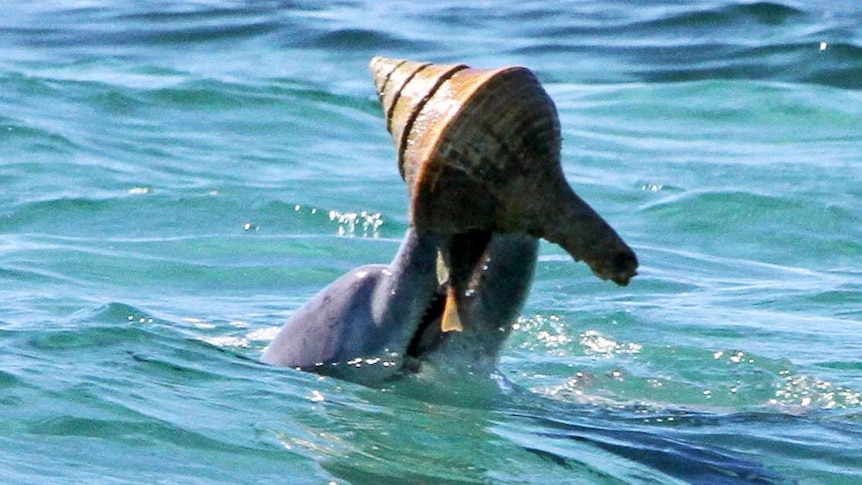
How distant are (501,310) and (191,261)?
321 centimetres

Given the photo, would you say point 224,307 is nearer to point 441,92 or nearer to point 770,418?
point 770,418

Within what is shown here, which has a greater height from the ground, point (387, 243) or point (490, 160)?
point (490, 160)

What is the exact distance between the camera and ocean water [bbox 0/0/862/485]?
13.1 ft

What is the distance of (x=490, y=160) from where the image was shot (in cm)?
346

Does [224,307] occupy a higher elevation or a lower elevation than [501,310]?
lower

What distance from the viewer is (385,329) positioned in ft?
12.4

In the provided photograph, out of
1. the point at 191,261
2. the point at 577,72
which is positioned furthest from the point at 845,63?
the point at 191,261

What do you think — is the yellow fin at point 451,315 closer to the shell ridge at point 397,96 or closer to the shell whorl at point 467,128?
the shell whorl at point 467,128

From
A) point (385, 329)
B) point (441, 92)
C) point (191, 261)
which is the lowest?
point (191, 261)

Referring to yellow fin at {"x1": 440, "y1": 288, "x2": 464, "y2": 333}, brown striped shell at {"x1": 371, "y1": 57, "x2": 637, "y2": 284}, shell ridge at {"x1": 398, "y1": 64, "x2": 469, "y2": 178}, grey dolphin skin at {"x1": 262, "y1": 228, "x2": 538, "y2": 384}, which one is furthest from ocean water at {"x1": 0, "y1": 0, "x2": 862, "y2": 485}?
shell ridge at {"x1": 398, "y1": 64, "x2": 469, "y2": 178}

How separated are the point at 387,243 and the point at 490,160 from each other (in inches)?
152

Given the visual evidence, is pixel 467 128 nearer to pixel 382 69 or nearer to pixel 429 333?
pixel 382 69

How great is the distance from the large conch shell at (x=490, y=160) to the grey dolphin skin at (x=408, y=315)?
0.39 ft

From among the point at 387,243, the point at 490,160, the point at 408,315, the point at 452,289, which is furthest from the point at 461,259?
the point at 387,243
